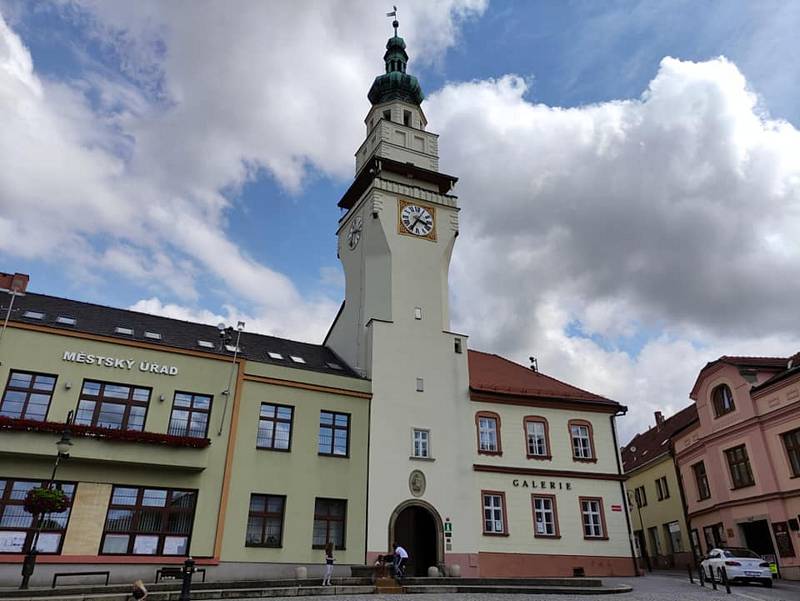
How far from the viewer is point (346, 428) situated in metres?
25.7

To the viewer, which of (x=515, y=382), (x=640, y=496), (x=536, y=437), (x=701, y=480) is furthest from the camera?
(x=640, y=496)

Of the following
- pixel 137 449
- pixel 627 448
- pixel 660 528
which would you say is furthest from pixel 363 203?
pixel 627 448

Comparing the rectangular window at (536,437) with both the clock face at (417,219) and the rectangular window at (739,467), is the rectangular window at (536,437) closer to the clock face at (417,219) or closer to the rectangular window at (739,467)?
the rectangular window at (739,467)

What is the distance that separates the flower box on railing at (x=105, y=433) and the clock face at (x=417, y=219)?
580 inches

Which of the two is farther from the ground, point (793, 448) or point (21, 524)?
point (793, 448)

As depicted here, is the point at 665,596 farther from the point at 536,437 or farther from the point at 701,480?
the point at 701,480

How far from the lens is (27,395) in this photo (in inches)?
807

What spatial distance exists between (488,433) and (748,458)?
12.4m

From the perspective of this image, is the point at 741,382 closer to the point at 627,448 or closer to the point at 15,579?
the point at 627,448

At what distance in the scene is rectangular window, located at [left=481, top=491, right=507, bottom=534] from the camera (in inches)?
1047

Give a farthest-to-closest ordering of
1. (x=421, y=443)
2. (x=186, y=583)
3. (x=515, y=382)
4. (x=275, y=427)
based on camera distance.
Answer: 1. (x=515, y=382)
2. (x=421, y=443)
3. (x=275, y=427)
4. (x=186, y=583)

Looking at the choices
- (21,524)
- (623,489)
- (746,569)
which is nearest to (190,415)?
(21,524)

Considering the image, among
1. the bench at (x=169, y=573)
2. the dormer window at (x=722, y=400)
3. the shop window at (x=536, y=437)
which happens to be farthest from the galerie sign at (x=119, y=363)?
the dormer window at (x=722, y=400)

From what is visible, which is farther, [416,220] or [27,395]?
[416,220]
